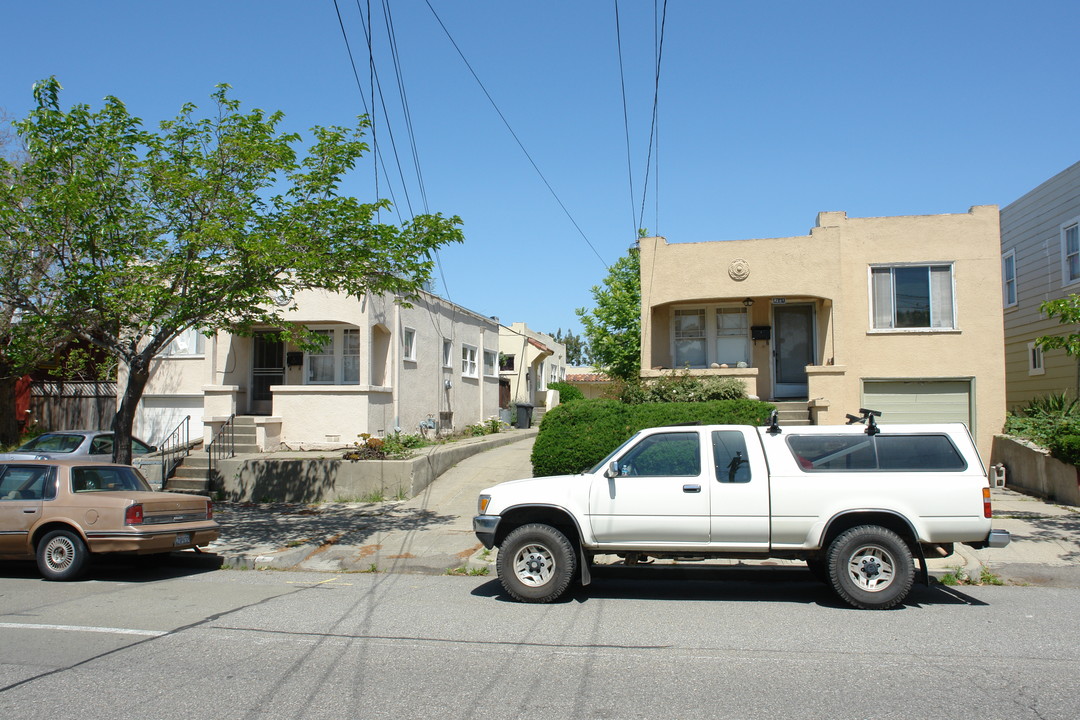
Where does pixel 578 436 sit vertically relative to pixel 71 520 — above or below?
above

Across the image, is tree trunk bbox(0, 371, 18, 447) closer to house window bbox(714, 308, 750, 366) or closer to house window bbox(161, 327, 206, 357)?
house window bbox(161, 327, 206, 357)

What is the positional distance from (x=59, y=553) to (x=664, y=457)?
7.29m

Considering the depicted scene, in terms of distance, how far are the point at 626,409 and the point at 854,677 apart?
9.30 metres

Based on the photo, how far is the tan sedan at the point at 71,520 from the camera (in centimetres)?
970

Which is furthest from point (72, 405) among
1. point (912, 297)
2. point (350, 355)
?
point (912, 297)

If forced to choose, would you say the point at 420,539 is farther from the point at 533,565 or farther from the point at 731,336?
the point at 731,336

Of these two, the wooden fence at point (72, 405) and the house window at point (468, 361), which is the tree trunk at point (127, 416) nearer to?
the wooden fence at point (72, 405)

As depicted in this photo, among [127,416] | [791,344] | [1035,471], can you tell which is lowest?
[1035,471]

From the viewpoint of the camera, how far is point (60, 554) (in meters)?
9.80

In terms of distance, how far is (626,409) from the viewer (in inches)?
588

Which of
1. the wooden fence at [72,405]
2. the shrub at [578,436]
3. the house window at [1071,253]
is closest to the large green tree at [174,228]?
the shrub at [578,436]

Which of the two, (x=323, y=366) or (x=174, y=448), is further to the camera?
(x=323, y=366)

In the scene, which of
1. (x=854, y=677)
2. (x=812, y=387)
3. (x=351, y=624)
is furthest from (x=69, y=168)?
(x=812, y=387)

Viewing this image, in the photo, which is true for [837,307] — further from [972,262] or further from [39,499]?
[39,499]
